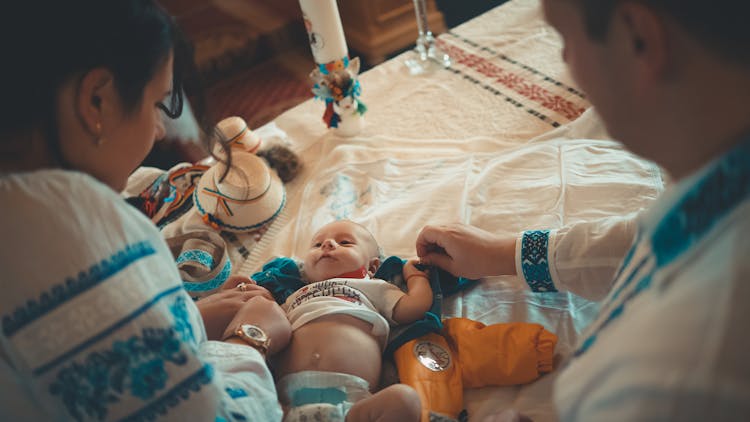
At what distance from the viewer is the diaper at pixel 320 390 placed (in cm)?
96

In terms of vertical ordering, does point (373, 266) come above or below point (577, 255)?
below

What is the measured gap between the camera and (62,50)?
597 millimetres

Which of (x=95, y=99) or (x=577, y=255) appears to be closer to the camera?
(x=95, y=99)

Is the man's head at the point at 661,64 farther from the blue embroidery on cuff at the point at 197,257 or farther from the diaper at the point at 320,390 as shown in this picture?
the blue embroidery on cuff at the point at 197,257

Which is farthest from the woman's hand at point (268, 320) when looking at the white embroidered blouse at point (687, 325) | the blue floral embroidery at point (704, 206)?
the blue floral embroidery at point (704, 206)

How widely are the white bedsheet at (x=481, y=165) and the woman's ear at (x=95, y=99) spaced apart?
0.71 metres

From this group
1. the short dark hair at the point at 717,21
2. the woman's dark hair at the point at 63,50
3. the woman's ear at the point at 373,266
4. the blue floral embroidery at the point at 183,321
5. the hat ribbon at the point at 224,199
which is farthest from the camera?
the hat ribbon at the point at 224,199

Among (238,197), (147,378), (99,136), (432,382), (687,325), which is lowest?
(432,382)

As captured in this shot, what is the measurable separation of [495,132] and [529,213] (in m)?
0.42

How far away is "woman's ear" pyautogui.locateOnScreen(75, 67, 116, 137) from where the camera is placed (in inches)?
24.5

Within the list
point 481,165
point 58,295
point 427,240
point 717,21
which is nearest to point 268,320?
point 427,240

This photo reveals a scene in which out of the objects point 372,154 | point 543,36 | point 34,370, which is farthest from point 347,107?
point 34,370

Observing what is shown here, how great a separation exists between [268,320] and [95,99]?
0.50m

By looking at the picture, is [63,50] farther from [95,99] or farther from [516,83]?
[516,83]
